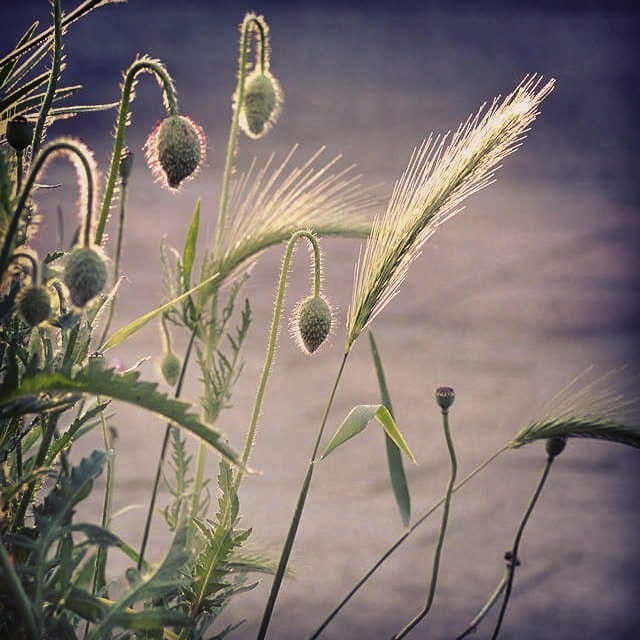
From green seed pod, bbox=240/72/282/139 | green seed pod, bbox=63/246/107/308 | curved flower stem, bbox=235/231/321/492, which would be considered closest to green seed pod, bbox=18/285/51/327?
green seed pod, bbox=63/246/107/308

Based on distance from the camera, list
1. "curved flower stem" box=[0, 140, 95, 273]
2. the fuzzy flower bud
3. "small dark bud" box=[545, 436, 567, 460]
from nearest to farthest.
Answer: "curved flower stem" box=[0, 140, 95, 273] → the fuzzy flower bud → "small dark bud" box=[545, 436, 567, 460]

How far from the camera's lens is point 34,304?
27cm

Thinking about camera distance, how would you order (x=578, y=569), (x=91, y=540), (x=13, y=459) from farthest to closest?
(x=578, y=569) < (x=13, y=459) < (x=91, y=540)

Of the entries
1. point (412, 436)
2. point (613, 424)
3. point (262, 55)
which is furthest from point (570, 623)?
point (262, 55)

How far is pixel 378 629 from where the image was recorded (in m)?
0.87

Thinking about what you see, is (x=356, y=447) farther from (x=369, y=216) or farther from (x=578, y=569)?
(x=369, y=216)

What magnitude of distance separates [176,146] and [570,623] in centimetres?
72

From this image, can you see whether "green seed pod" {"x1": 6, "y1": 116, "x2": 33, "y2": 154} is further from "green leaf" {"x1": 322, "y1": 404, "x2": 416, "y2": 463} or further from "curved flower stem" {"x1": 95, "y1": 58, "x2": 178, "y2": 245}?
"green leaf" {"x1": 322, "y1": 404, "x2": 416, "y2": 463}

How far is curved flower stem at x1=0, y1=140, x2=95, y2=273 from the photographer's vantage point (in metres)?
0.25

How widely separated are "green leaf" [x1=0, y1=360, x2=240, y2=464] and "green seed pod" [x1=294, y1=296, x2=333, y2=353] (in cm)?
16

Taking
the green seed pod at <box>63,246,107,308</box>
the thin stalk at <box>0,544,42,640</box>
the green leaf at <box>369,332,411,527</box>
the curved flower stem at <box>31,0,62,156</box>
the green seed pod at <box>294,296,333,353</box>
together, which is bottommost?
the thin stalk at <box>0,544,42,640</box>

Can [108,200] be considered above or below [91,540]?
above

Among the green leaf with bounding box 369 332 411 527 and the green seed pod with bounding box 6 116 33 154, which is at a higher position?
the green seed pod with bounding box 6 116 33 154

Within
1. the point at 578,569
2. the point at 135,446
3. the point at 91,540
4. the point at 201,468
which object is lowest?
the point at 91,540
